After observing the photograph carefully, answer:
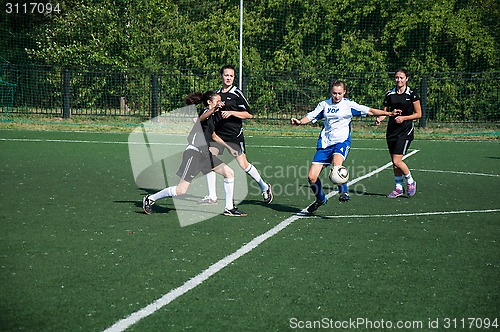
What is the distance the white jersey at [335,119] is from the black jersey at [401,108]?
5.46 feet

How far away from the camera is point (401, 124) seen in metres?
12.4

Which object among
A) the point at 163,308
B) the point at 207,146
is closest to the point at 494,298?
the point at 163,308

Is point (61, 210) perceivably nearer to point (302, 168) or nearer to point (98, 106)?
point (302, 168)

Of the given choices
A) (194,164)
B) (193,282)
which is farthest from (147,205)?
(193,282)

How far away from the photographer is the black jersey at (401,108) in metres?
12.3

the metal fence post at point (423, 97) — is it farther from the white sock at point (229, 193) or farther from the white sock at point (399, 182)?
the white sock at point (229, 193)

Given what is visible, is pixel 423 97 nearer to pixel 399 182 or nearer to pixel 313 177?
pixel 399 182

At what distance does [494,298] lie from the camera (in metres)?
6.06

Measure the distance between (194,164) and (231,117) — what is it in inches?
60.5

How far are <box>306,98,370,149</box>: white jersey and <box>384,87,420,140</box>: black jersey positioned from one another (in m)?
1.66

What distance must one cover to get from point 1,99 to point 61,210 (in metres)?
22.1

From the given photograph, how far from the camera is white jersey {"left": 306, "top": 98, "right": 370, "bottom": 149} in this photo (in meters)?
10.7

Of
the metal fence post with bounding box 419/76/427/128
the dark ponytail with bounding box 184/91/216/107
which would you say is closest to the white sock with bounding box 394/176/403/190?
the dark ponytail with bounding box 184/91/216/107

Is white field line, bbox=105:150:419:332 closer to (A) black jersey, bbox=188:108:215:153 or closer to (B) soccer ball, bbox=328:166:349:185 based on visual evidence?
(B) soccer ball, bbox=328:166:349:185
